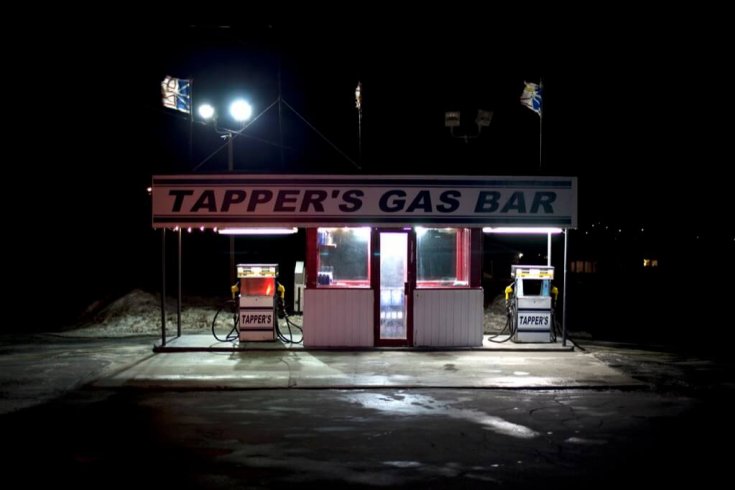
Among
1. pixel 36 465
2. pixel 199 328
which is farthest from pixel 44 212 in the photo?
pixel 36 465

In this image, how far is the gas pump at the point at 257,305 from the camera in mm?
15086

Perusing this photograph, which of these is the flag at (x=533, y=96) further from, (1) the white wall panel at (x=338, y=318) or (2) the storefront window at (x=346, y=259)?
(1) the white wall panel at (x=338, y=318)

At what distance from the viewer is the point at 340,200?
1420 centimetres

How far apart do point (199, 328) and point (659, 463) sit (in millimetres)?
13485

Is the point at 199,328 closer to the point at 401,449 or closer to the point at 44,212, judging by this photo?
the point at 401,449

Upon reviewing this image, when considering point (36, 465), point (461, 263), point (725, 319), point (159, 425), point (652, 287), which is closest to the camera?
point (36, 465)

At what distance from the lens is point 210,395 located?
1058cm

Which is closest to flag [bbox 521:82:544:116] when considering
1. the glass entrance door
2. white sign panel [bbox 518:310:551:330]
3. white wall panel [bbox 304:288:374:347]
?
white sign panel [bbox 518:310:551:330]

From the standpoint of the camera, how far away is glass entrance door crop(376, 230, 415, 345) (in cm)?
1473

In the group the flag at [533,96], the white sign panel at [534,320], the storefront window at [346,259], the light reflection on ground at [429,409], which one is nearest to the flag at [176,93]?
the storefront window at [346,259]

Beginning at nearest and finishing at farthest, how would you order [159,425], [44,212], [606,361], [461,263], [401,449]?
[401,449] < [159,425] < [606,361] < [461,263] < [44,212]

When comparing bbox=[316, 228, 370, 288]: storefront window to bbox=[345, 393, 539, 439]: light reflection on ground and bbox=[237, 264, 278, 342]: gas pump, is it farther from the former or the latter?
bbox=[345, 393, 539, 439]: light reflection on ground

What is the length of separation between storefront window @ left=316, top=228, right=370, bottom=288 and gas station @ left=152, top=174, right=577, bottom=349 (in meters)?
0.02

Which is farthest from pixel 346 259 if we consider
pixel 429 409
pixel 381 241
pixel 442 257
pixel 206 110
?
pixel 206 110
